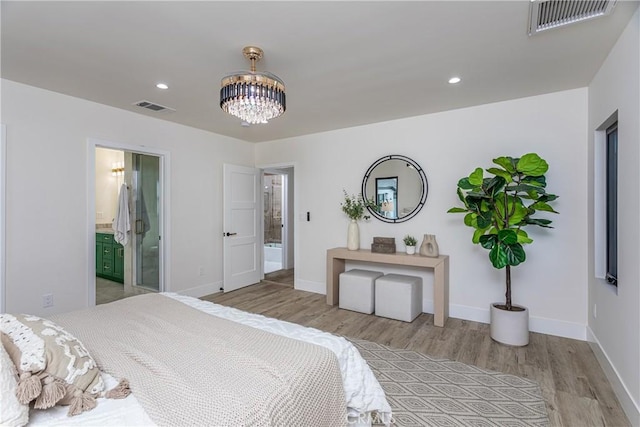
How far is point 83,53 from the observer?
7.53 ft

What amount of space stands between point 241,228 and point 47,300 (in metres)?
2.53

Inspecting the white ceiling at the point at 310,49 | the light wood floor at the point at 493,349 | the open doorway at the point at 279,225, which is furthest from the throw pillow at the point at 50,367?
the open doorway at the point at 279,225

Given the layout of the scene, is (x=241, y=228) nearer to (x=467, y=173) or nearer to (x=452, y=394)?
(x=467, y=173)

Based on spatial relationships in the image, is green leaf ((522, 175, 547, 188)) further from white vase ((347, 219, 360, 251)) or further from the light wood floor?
white vase ((347, 219, 360, 251))

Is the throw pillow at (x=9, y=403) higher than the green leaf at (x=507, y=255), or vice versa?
the green leaf at (x=507, y=255)

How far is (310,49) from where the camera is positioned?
223 centimetres

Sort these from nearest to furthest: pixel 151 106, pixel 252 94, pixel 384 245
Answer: pixel 252 94, pixel 151 106, pixel 384 245

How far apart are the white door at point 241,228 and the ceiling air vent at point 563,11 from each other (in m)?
4.03

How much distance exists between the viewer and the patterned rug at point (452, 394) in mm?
1884

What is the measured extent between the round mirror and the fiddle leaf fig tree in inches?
34.0

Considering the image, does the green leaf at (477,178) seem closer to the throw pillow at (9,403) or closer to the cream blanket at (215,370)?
the cream blanket at (215,370)

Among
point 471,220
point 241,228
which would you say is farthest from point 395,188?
point 241,228

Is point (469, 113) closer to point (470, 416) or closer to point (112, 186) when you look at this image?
point (470, 416)

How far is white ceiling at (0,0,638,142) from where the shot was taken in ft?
5.97
